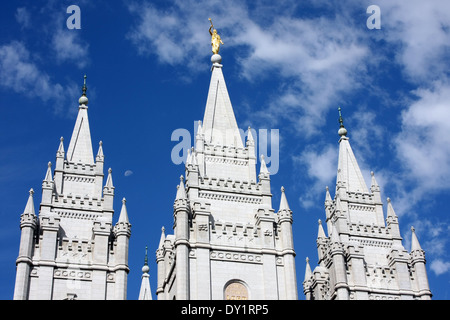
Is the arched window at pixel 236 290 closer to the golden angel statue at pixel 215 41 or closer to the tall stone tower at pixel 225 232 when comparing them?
the tall stone tower at pixel 225 232

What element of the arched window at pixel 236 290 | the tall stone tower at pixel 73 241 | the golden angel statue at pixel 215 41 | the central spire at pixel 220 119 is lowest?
the arched window at pixel 236 290

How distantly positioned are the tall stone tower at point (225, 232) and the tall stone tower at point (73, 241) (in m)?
3.88

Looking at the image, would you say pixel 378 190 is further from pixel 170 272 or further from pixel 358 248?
pixel 170 272

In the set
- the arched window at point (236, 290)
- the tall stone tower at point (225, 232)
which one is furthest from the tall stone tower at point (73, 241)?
the arched window at point (236, 290)

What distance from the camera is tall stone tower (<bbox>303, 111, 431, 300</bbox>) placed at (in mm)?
53125

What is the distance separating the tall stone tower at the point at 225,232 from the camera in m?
47.7

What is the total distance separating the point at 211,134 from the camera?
2215 inches

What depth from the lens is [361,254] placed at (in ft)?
178

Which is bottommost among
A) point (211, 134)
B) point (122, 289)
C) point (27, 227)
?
point (122, 289)

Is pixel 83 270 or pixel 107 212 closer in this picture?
pixel 83 270

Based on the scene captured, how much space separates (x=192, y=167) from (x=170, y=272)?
6.95 m
